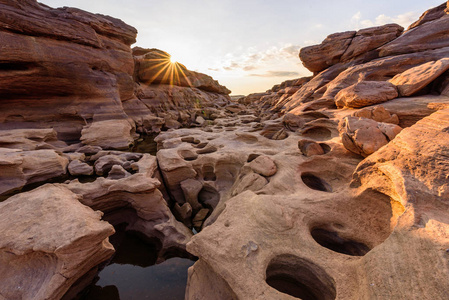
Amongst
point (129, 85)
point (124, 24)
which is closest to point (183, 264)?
point (129, 85)

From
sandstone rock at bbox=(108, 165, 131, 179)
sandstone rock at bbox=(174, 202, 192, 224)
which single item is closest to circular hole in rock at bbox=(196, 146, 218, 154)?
sandstone rock at bbox=(174, 202, 192, 224)

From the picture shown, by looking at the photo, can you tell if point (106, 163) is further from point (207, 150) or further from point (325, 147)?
point (325, 147)

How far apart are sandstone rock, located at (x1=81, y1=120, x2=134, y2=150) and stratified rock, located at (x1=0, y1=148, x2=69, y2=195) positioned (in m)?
4.78

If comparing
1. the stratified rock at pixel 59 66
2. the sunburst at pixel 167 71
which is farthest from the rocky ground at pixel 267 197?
the sunburst at pixel 167 71

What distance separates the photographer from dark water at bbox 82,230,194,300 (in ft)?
12.8

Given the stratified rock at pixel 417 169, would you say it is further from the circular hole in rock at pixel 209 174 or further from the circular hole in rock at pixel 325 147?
the circular hole in rock at pixel 209 174

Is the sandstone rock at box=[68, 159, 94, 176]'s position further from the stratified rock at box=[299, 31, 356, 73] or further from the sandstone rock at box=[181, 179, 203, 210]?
Result: the stratified rock at box=[299, 31, 356, 73]

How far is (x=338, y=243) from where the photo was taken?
376 centimetres

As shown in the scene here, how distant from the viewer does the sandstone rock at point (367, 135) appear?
4762mm

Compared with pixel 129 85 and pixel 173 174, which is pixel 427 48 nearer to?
pixel 173 174

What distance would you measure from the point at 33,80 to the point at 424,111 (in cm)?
2235

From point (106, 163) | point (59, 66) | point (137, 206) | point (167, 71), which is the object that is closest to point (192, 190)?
point (137, 206)

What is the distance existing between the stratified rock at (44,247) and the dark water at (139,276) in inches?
35.4

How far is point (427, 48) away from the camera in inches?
442
